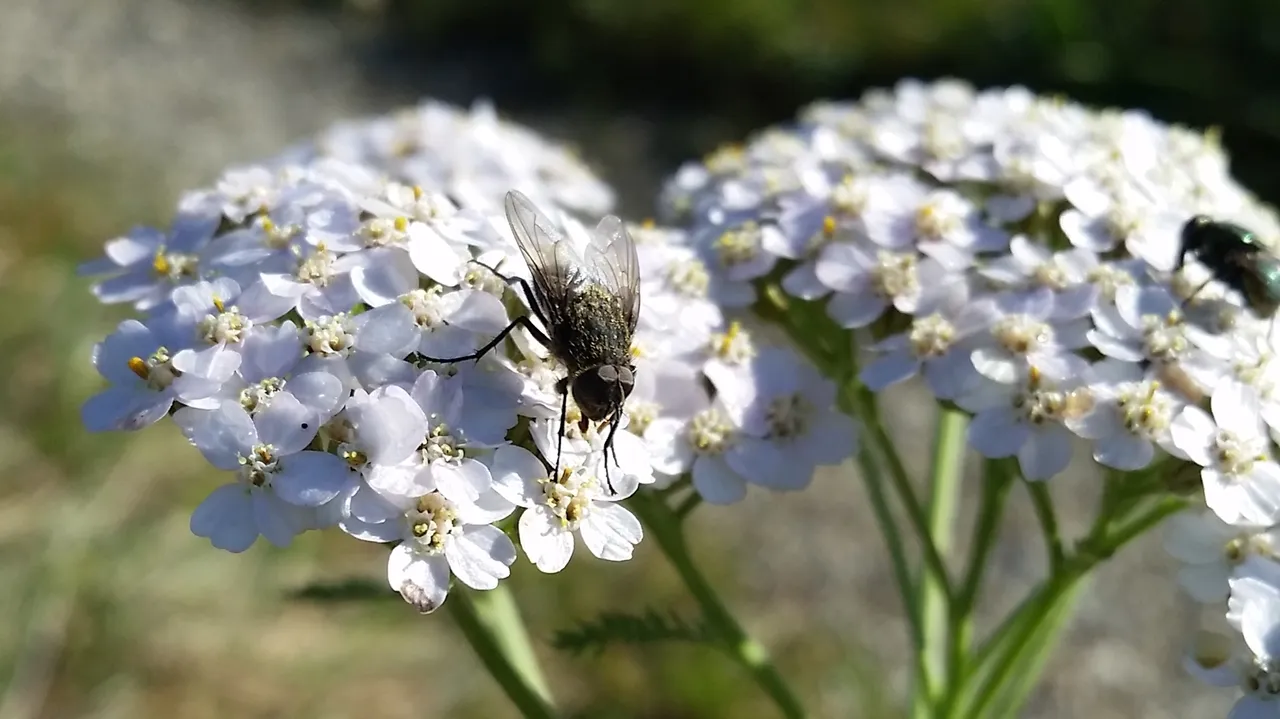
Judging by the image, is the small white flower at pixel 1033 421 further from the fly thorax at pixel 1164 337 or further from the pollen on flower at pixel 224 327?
the pollen on flower at pixel 224 327

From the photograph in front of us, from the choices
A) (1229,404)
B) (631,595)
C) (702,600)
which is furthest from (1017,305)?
(631,595)

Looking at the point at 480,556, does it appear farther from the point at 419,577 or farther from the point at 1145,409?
the point at 1145,409

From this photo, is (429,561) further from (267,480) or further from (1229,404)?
(1229,404)

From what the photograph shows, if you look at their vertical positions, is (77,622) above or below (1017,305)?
below

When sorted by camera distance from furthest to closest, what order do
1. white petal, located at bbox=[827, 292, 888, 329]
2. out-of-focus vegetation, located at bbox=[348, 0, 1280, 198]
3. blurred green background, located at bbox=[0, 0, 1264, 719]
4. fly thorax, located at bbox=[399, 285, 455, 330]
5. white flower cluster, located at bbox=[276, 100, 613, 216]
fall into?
out-of-focus vegetation, located at bbox=[348, 0, 1280, 198]
blurred green background, located at bbox=[0, 0, 1264, 719]
white flower cluster, located at bbox=[276, 100, 613, 216]
white petal, located at bbox=[827, 292, 888, 329]
fly thorax, located at bbox=[399, 285, 455, 330]

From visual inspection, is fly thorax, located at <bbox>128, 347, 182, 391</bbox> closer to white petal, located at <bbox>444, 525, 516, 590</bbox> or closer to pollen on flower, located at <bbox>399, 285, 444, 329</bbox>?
pollen on flower, located at <bbox>399, 285, 444, 329</bbox>

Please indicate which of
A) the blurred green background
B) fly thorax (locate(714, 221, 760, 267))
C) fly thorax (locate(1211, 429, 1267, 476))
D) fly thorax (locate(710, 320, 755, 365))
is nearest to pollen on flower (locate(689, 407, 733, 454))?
fly thorax (locate(710, 320, 755, 365))

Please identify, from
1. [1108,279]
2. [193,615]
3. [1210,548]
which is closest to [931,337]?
[1108,279]

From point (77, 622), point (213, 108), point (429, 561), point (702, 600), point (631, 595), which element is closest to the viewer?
point (429, 561)
